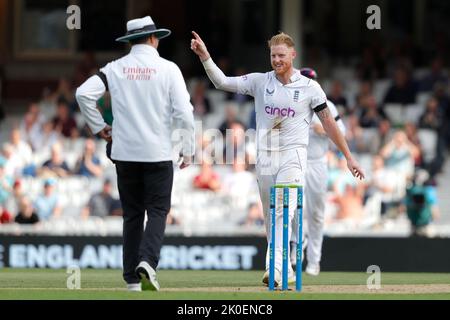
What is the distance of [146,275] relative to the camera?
10.2 metres

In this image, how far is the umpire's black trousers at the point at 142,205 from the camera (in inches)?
406

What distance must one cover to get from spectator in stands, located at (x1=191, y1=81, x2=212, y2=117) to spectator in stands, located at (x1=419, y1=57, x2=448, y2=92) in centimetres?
376

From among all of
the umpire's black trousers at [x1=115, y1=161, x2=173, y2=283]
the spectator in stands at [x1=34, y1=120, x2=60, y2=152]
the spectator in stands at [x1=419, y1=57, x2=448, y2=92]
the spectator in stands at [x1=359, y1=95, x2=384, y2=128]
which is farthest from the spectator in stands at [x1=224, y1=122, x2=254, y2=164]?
the umpire's black trousers at [x1=115, y1=161, x2=173, y2=283]

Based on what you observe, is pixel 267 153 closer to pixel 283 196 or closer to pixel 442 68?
pixel 283 196

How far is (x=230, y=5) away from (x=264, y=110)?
16.0m

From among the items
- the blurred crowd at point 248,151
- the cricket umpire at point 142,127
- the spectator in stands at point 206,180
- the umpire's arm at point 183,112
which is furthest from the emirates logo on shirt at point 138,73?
the spectator in stands at point 206,180

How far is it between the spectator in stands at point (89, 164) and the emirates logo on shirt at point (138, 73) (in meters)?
10.8

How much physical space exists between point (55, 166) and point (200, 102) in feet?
10.1

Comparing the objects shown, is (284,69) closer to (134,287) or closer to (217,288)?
(217,288)

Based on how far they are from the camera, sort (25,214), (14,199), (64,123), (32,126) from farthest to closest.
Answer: (64,123) < (32,126) < (14,199) < (25,214)

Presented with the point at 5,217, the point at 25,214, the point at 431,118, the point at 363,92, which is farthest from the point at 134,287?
the point at 363,92

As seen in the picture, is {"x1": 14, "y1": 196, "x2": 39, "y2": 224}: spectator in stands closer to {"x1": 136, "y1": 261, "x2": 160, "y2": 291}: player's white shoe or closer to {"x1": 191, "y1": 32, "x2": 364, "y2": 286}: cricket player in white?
{"x1": 191, "y1": 32, "x2": 364, "y2": 286}: cricket player in white

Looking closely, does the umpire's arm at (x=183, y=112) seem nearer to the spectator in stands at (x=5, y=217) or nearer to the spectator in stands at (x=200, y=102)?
the spectator in stands at (x=5, y=217)
